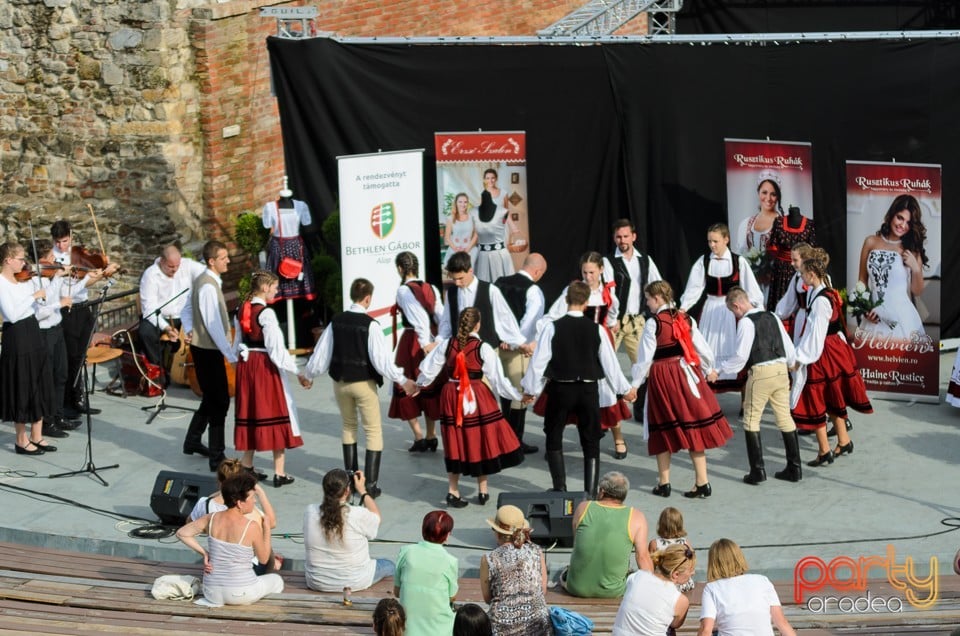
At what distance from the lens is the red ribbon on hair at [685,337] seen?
9461 mm

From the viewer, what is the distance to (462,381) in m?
9.22

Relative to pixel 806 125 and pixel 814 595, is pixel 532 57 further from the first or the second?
pixel 814 595

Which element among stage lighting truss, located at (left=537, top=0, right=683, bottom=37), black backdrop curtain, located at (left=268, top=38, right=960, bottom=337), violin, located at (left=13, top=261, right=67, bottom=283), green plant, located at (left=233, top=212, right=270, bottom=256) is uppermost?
stage lighting truss, located at (left=537, top=0, right=683, bottom=37)

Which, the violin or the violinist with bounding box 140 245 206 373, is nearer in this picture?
the violin

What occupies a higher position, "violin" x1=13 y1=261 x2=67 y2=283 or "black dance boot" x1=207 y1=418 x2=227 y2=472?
"violin" x1=13 y1=261 x2=67 y2=283

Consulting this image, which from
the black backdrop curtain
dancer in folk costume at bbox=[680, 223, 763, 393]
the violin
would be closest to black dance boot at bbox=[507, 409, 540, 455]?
dancer in folk costume at bbox=[680, 223, 763, 393]

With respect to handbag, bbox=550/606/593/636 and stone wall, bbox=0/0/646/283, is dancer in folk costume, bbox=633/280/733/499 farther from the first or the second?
stone wall, bbox=0/0/646/283

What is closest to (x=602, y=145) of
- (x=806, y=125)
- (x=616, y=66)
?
(x=616, y=66)

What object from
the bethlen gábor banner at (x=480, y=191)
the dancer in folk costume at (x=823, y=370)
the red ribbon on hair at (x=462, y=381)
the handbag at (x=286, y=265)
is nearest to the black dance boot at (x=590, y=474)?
the red ribbon on hair at (x=462, y=381)

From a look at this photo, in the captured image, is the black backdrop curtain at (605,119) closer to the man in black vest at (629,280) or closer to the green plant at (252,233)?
the green plant at (252,233)

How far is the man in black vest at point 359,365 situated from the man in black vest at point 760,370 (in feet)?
7.04

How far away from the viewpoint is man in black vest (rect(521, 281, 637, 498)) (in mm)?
9281

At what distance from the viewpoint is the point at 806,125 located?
1218 centimetres

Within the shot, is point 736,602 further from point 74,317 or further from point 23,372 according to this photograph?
point 74,317
